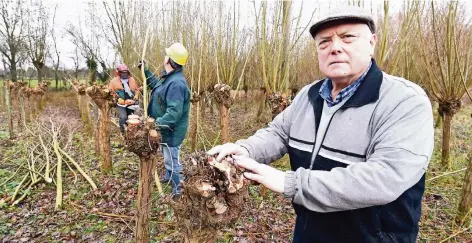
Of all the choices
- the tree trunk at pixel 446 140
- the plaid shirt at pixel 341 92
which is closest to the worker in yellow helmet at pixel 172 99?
the plaid shirt at pixel 341 92

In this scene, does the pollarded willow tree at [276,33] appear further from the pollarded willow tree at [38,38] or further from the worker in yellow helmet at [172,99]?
the pollarded willow tree at [38,38]

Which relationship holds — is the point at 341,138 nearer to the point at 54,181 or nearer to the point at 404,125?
the point at 404,125

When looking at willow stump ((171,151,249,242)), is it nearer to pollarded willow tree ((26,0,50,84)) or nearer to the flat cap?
the flat cap

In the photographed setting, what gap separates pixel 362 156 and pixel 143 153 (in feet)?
7.27

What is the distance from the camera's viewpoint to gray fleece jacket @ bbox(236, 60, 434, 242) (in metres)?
0.97

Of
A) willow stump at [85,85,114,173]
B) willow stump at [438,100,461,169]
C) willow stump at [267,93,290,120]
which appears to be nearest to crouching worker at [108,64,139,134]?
willow stump at [85,85,114,173]

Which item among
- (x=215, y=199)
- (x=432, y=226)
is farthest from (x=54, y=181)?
(x=432, y=226)

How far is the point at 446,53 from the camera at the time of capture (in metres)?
4.15

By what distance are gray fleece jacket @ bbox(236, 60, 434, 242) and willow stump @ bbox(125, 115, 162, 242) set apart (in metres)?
1.60

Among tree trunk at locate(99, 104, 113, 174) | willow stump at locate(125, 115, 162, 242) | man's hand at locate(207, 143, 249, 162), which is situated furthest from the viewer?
tree trunk at locate(99, 104, 113, 174)

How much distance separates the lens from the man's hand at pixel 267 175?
1091 mm

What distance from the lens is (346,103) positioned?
127 cm

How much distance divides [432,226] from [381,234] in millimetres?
3319

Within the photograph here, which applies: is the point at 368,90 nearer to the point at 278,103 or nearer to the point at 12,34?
the point at 278,103
